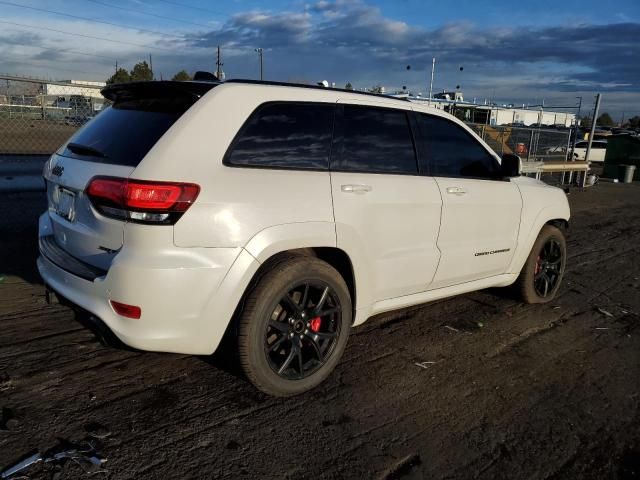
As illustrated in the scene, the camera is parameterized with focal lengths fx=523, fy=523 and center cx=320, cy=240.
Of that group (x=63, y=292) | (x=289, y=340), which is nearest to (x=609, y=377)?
(x=289, y=340)

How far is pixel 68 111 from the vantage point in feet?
28.3

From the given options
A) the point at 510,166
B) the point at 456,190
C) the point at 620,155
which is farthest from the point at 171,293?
the point at 620,155

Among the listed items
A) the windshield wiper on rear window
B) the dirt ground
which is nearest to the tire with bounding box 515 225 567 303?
the dirt ground

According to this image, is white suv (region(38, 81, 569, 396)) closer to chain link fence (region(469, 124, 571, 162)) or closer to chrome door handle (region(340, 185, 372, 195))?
chrome door handle (region(340, 185, 372, 195))

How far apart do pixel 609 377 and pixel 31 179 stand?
8.06 meters

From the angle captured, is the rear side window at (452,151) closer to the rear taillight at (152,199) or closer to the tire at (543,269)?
the tire at (543,269)

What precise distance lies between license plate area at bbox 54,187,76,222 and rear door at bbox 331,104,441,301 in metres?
1.56

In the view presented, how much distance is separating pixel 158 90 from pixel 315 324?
5.82ft

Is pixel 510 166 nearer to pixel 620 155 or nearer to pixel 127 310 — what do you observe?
pixel 127 310

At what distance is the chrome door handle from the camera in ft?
11.0

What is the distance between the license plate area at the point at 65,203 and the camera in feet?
10.1

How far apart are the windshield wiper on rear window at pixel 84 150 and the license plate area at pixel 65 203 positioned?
0.25 m

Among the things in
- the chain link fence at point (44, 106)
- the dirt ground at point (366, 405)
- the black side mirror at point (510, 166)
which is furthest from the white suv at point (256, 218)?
the chain link fence at point (44, 106)

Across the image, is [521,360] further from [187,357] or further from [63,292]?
[63,292]
